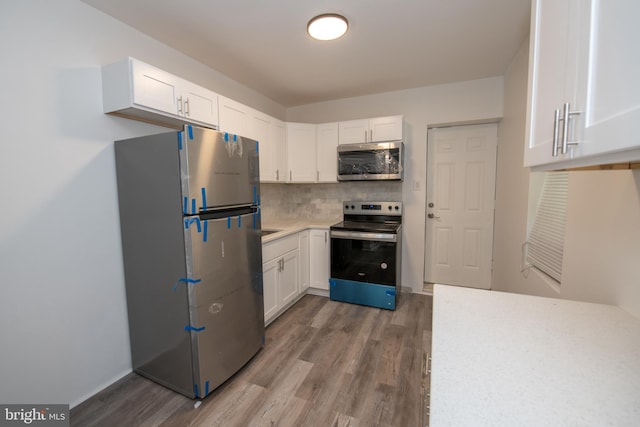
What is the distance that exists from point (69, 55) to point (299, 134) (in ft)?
6.88

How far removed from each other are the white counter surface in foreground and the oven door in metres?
1.64

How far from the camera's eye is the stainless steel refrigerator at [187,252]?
1.53 meters

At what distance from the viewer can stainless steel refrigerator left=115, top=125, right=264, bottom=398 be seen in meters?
1.53

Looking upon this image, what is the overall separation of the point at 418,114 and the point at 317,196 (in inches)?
64.1

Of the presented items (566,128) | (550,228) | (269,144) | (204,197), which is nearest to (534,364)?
(566,128)

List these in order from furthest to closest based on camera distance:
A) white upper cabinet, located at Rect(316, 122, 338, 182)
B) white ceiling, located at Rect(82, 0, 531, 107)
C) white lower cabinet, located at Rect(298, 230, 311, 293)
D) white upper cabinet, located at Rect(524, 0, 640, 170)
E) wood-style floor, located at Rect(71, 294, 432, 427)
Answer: white upper cabinet, located at Rect(316, 122, 338, 182) < white lower cabinet, located at Rect(298, 230, 311, 293) < white ceiling, located at Rect(82, 0, 531, 107) < wood-style floor, located at Rect(71, 294, 432, 427) < white upper cabinet, located at Rect(524, 0, 640, 170)

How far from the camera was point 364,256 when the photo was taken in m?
2.90

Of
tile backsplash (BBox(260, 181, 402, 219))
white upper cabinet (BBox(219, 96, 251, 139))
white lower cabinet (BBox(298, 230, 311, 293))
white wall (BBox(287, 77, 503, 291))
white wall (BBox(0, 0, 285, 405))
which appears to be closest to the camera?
white wall (BBox(0, 0, 285, 405))

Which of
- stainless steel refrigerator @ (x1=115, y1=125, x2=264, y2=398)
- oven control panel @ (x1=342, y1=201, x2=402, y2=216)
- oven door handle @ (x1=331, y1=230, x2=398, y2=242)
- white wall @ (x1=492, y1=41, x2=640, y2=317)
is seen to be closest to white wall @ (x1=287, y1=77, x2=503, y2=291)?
oven control panel @ (x1=342, y1=201, x2=402, y2=216)

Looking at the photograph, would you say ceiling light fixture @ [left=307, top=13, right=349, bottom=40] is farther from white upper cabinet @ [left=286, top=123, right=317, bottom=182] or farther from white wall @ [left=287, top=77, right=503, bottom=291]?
white wall @ [left=287, top=77, right=503, bottom=291]

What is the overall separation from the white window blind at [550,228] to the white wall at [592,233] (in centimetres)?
9

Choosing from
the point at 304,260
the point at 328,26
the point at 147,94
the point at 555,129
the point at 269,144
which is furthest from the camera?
the point at 304,260

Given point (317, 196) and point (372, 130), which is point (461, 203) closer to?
point (372, 130)

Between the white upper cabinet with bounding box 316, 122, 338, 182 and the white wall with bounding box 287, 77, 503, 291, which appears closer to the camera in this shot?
the white wall with bounding box 287, 77, 503, 291
